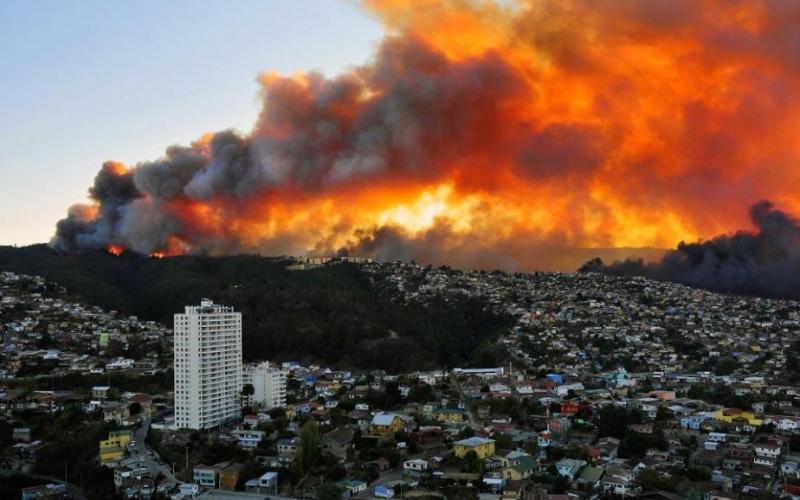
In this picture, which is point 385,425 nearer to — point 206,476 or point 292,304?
point 206,476

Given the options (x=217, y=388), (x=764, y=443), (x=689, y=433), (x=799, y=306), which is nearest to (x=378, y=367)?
(x=217, y=388)

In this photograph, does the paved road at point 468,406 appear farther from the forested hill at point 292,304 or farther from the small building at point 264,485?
the small building at point 264,485

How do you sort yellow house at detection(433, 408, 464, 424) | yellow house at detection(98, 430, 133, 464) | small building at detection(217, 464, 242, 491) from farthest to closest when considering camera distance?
yellow house at detection(433, 408, 464, 424)
yellow house at detection(98, 430, 133, 464)
small building at detection(217, 464, 242, 491)

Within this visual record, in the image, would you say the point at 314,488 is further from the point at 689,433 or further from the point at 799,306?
the point at 799,306

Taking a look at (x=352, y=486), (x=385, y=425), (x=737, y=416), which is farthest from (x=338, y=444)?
(x=737, y=416)

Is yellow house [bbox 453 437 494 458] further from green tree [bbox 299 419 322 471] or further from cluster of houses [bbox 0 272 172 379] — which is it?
cluster of houses [bbox 0 272 172 379]

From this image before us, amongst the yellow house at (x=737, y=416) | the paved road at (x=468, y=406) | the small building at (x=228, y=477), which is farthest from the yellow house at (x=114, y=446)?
the yellow house at (x=737, y=416)

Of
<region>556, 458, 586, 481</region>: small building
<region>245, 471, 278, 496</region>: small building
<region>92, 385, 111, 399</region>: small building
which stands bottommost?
<region>245, 471, 278, 496</region>: small building

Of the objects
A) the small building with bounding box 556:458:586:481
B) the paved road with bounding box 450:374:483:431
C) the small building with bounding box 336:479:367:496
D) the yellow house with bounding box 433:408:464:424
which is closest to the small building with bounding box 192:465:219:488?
the small building with bounding box 336:479:367:496
